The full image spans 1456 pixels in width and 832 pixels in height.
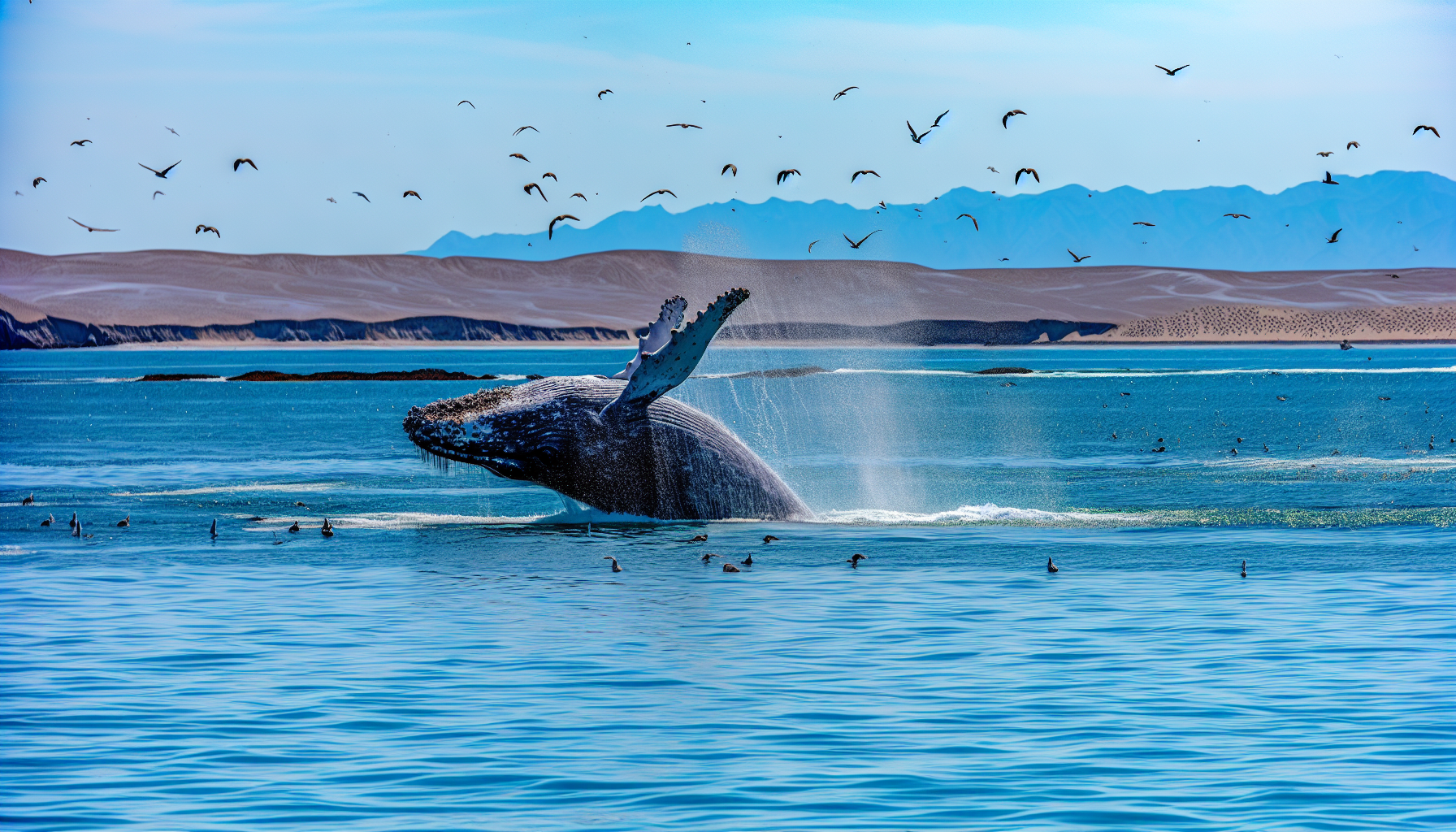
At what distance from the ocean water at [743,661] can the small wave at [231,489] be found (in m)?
0.29

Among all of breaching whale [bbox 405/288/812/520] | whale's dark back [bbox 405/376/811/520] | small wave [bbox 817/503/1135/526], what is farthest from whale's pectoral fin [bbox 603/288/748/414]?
small wave [bbox 817/503/1135/526]

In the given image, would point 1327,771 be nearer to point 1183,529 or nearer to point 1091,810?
point 1091,810

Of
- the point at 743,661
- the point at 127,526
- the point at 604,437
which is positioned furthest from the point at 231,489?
the point at 743,661

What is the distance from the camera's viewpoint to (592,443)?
80.6 feet

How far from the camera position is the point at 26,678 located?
16.0 meters

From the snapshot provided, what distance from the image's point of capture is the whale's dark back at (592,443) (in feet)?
79.3

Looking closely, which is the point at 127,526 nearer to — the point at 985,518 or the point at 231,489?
the point at 231,489

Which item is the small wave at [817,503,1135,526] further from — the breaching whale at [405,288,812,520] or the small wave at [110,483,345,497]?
the small wave at [110,483,345,497]

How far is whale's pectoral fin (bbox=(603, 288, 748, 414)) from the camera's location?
70.1 feet

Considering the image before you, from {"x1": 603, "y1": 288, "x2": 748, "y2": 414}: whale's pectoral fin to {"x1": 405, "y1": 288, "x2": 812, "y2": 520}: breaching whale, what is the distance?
3 cm

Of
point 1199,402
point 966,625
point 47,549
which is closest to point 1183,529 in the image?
point 966,625

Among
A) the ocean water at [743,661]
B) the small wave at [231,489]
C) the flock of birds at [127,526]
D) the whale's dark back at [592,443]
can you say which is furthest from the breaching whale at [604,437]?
the small wave at [231,489]

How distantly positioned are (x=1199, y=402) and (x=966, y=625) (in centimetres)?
8249

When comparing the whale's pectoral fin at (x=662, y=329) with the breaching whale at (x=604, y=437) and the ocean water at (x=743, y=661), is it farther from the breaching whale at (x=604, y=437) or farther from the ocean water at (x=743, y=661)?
the ocean water at (x=743, y=661)
